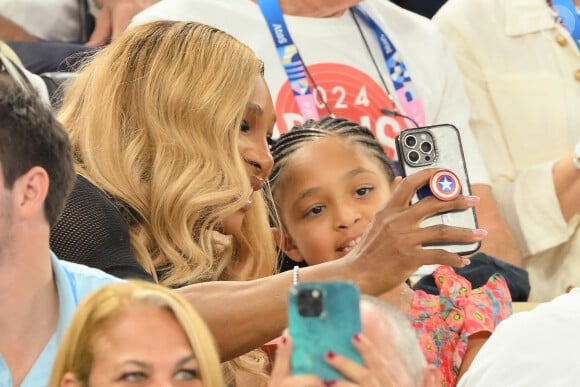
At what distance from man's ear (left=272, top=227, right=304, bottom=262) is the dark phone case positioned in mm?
537

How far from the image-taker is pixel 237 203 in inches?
90.0

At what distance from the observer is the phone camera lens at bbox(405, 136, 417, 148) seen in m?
2.18

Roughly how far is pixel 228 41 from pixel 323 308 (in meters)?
1.31

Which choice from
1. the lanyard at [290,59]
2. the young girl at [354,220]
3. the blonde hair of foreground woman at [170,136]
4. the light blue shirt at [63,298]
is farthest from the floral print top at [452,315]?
the light blue shirt at [63,298]

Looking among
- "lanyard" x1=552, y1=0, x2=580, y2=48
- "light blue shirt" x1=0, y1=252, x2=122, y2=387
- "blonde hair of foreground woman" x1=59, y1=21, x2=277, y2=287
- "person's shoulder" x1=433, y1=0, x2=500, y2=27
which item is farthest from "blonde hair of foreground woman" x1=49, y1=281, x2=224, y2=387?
"lanyard" x1=552, y1=0, x2=580, y2=48

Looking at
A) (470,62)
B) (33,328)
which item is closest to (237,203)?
(33,328)

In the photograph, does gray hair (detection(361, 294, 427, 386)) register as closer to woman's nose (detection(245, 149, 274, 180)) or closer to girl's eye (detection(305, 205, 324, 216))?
woman's nose (detection(245, 149, 274, 180))

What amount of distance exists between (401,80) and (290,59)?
1.04 ft

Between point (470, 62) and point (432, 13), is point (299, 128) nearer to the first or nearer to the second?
point (470, 62)

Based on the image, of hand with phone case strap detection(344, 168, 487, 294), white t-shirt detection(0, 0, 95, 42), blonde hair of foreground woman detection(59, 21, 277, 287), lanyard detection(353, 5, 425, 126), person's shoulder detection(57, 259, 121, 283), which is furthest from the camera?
white t-shirt detection(0, 0, 95, 42)

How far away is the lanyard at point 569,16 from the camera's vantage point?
3.40 m

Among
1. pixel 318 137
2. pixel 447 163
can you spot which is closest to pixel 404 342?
pixel 447 163

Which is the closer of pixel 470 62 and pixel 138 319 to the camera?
pixel 138 319

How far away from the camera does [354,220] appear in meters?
2.51
